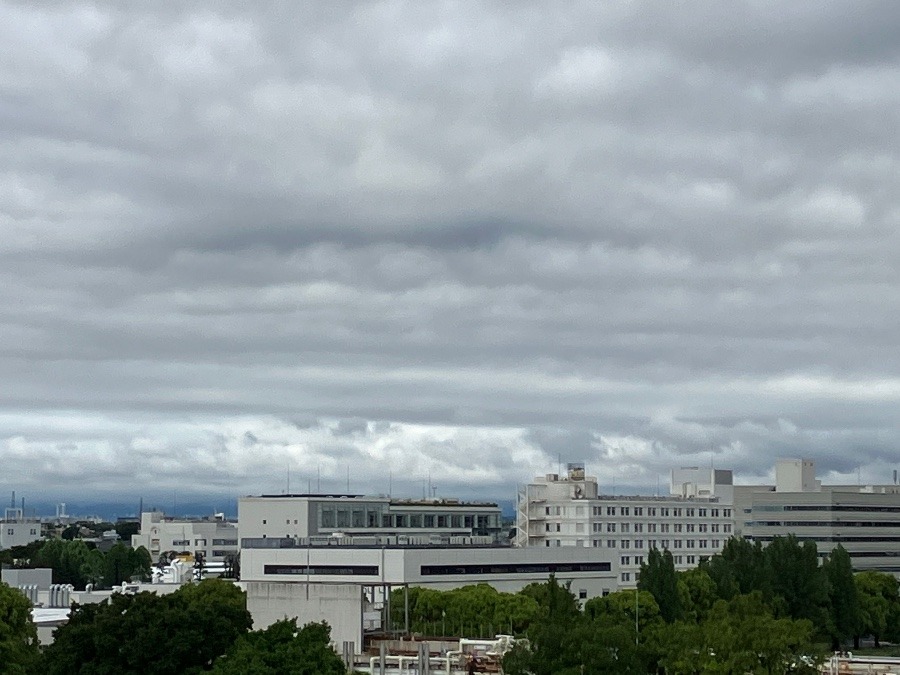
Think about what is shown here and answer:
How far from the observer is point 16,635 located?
284 feet

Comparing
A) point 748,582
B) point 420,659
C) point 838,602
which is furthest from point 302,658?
point 838,602

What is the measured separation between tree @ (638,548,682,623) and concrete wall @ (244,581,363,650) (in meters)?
41.7

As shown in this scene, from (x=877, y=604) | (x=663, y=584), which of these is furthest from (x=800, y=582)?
(x=877, y=604)

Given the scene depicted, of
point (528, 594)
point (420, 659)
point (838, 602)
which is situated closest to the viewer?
point (420, 659)

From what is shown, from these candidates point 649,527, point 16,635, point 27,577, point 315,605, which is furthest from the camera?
point 649,527

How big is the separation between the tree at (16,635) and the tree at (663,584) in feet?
186

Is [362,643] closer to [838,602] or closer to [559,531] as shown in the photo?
[838,602]

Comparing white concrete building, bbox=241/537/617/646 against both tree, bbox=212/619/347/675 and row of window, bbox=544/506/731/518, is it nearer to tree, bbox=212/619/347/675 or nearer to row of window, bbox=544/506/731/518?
row of window, bbox=544/506/731/518

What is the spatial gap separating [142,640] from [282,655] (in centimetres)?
868

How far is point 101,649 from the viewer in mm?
73000

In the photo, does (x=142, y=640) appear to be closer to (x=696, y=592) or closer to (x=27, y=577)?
(x=696, y=592)

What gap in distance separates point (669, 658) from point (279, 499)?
128 m

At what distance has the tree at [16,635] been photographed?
255 ft

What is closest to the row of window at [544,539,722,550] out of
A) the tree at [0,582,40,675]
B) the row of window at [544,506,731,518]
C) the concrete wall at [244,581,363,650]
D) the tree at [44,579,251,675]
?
the row of window at [544,506,731,518]
